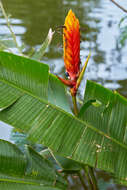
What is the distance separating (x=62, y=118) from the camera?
0.70m

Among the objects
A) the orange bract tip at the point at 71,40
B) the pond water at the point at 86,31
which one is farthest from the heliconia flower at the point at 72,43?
the pond water at the point at 86,31

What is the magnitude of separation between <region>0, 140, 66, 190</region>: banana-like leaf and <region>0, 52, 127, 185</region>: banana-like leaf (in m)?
0.09

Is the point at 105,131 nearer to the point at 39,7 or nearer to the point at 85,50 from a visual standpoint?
the point at 85,50

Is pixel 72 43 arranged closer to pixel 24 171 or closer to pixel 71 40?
pixel 71 40

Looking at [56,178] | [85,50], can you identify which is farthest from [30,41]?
[56,178]

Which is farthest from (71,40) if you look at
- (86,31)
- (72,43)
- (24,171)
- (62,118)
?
(86,31)

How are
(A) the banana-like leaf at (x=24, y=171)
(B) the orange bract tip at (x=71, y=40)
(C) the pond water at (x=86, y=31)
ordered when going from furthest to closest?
(C) the pond water at (x=86, y=31) → (A) the banana-like leaf at (x=24, y=171) → (B) the orange bract tip at (x=71, y=40)

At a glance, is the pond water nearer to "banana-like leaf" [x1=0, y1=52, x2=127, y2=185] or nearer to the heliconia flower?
"banana-like leaf" [x1=0, y1=52, x2=127, y2=185]

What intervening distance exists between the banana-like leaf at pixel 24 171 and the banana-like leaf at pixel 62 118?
89mm

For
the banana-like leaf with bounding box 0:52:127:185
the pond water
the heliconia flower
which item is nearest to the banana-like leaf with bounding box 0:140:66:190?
the banana-like leaf with bounding box 0:52:127:185

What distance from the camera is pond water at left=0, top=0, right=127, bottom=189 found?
218cm

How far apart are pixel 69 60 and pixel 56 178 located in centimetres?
37

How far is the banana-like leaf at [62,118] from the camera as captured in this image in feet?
2.15

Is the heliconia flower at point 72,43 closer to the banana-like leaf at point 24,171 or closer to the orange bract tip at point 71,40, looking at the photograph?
the orange bract tip at point 71,40
